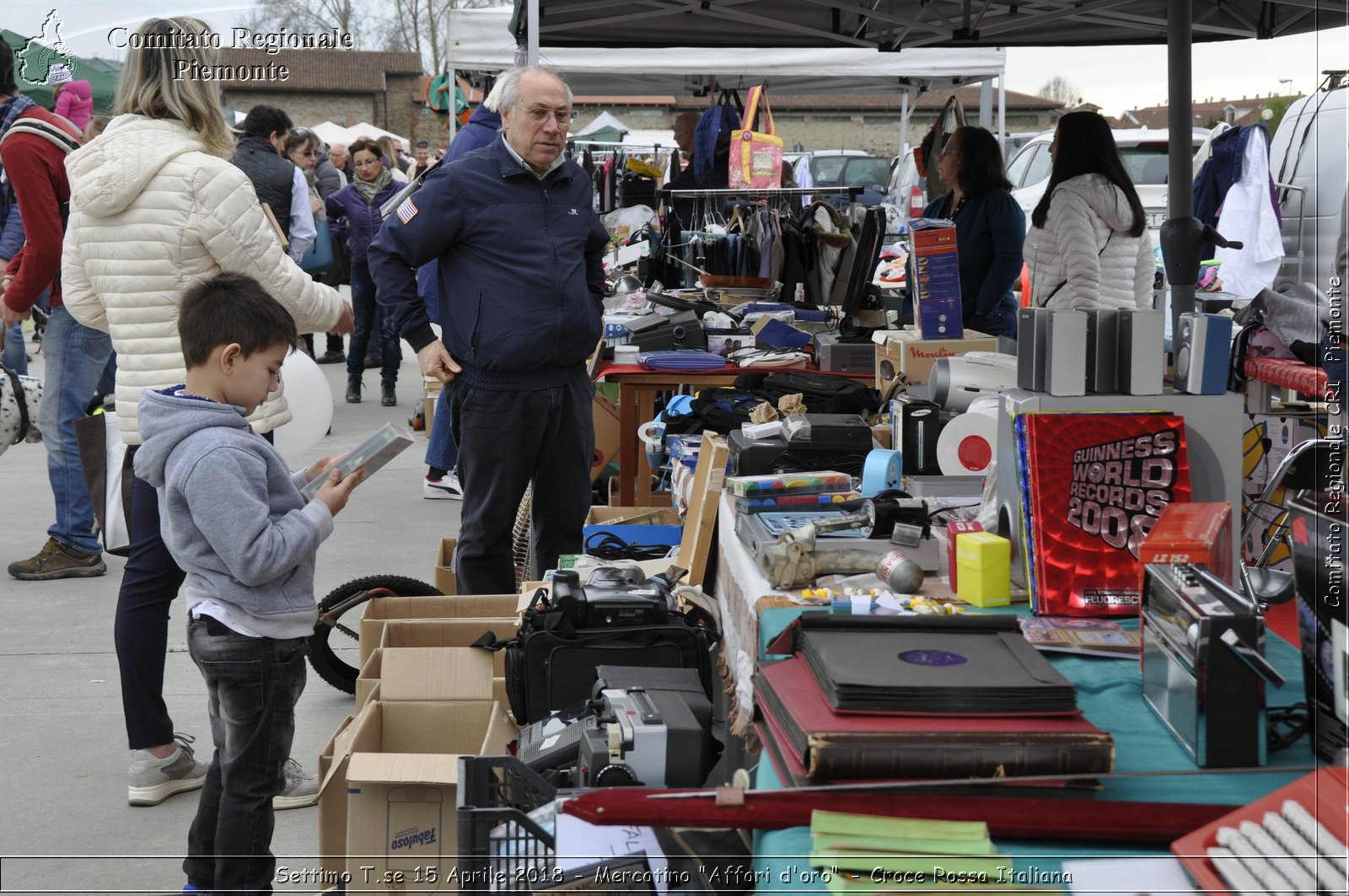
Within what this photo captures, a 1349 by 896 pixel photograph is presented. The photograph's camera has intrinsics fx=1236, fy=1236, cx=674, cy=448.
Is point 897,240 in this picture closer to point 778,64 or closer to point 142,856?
point 778,64

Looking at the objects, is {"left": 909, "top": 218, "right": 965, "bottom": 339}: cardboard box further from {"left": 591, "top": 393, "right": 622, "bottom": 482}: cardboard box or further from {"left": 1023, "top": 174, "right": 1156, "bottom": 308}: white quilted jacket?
{"left": 591, "top": 393, "right": 622, "bottom": 482}: cardboard box

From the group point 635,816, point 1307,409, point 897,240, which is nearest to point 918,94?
point 897,240

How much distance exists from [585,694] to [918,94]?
10134 millimetres

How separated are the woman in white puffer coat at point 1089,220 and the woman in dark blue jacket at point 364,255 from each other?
5266 millimetres

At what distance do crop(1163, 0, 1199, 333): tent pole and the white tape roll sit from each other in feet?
4.60

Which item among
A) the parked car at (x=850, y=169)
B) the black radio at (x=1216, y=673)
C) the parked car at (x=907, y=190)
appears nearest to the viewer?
the black radio at (x=1216, y=673)

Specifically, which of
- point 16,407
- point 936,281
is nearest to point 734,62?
point 936,281

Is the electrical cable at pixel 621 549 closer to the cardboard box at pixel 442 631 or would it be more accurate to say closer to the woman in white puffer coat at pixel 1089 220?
the cardboard box at pixel 442 631

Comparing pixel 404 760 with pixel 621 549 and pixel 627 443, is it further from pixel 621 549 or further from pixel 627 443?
pixel 627 443

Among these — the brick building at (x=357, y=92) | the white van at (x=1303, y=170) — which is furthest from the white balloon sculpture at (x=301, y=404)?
the brick building at (x=357, y=92)

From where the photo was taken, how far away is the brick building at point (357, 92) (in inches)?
1539

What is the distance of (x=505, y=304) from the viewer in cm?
359

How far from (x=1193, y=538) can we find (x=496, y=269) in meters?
2.30

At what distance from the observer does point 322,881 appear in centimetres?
258
